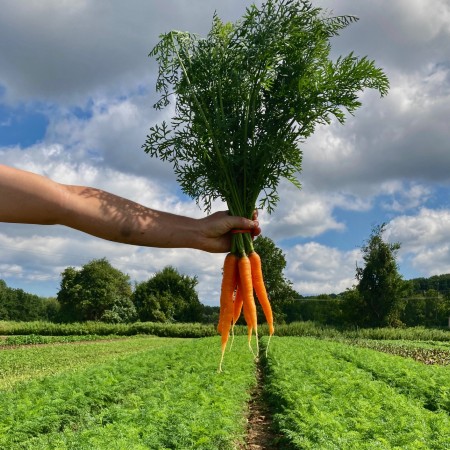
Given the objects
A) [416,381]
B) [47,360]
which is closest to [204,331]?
[47,360]

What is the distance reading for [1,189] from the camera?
6.41ft

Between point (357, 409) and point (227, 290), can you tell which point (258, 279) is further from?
point (357, 409)

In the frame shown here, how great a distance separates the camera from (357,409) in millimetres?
7887

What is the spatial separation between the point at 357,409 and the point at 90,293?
161 feet

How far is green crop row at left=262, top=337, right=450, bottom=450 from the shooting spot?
20.9ft

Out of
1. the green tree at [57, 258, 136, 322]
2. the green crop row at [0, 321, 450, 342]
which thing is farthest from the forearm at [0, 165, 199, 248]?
the green tree at [57, 258, 136, 322]

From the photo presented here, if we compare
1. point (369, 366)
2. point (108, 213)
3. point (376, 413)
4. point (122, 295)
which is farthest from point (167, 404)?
point (122, 295)

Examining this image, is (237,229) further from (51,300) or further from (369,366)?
(51,300)

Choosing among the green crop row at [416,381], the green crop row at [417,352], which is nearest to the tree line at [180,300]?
the green crop row at [417,352]

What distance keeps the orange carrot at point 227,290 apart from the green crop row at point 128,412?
8.55 ft

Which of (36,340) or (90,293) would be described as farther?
(90,293)

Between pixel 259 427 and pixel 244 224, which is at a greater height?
pixel 244 224

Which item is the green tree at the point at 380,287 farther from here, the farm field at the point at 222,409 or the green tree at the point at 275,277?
the farm field at the point at 222,409

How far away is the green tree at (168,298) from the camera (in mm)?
50625
